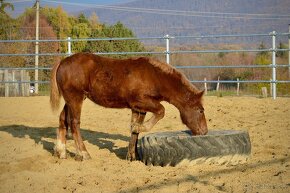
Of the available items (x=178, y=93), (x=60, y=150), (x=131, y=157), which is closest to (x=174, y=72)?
(x=178, y=93)

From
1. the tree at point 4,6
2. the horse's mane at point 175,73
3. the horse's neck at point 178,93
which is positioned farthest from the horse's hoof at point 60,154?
the tree at point 4,6

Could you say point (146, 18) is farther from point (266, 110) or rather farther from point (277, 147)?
point (277, 147)

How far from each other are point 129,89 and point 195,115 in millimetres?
973

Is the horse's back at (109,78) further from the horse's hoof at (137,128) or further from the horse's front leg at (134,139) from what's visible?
the horse's hoof at (137,128)

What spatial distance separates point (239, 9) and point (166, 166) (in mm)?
68552

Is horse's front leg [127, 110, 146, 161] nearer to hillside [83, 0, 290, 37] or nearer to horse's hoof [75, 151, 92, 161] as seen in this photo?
horse's hoof [75, 151, 92, 161]

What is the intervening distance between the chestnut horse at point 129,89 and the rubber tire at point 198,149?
17.5 inches

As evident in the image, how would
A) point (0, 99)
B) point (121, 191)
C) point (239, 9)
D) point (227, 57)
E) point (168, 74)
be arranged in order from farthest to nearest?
A: point (239, 9), point (227, 57), point (0, 99), point (168, 74), point (121, 191)

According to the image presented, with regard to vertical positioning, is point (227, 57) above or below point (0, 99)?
above

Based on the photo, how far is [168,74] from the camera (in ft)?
18.5

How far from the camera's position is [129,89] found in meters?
5.58

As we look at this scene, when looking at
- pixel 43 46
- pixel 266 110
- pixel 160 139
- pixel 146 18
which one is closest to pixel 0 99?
pixel 266 110

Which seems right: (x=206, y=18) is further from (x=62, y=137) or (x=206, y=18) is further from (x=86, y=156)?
(x=86, y=156)

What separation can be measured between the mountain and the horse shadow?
33236 millimetres
